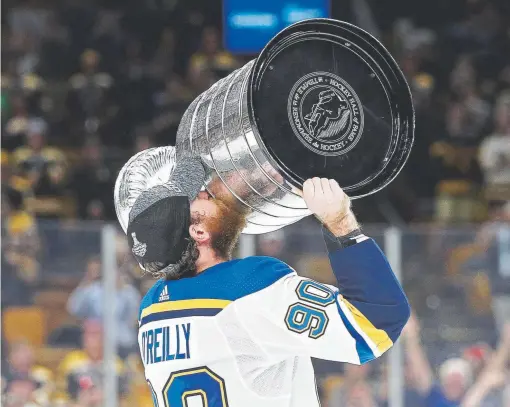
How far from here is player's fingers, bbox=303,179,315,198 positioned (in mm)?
2326

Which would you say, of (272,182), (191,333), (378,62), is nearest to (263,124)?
(272,182)

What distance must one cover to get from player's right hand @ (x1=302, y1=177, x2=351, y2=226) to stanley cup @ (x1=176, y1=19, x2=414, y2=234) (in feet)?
0.19

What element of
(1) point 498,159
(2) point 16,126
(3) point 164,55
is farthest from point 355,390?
(3) point 164,55

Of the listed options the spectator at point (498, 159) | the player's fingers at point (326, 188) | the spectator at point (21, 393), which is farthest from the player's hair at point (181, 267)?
the spectator at point (498, 159)

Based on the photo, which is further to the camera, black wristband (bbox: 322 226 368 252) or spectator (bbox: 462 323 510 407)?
spectator (bbox: 462 323 510 407)

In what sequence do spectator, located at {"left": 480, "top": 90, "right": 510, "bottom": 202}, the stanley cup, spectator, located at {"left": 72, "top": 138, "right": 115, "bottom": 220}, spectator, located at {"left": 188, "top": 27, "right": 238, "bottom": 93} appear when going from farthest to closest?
spectator, located at {"left": 188, "top": 27, "right": 238, "bottom": 93} → spectator, located at {"left": 480, "top": 90, "right": 510, "bottom": 202} → spectator, located at {"left": 72, "top": 138, "right": 115, "bottom": 220} → the stanley cup

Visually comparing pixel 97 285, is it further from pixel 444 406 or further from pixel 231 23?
pixel 231 23

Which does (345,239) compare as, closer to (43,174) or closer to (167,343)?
(167,343)

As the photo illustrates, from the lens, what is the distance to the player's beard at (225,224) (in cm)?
252

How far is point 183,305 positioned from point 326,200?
0.44 m

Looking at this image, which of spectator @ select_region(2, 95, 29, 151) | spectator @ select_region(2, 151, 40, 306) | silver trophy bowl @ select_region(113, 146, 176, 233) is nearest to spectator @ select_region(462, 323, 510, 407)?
spectator @ select_region(2, 151, 40, 306)

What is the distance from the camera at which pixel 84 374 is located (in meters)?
6.43

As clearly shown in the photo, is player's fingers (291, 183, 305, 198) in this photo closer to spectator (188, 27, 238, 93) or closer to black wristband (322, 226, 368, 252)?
black wristband (322, 226, 368, 252)

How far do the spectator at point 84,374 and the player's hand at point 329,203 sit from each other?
4276mm
